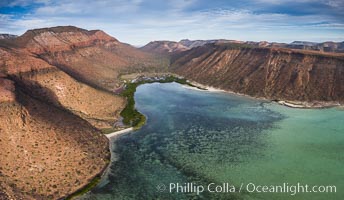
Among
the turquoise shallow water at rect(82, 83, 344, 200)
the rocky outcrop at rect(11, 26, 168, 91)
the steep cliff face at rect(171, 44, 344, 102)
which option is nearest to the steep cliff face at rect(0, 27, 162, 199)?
the turquoise shallow water at rect(82, 83, 344, 200)

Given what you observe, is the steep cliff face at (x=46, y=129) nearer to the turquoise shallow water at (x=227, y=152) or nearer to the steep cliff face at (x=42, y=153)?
the steep cliff face at (x=42, y=153)

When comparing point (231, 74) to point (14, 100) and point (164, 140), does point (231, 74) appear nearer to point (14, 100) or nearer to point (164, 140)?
point (164, 140)

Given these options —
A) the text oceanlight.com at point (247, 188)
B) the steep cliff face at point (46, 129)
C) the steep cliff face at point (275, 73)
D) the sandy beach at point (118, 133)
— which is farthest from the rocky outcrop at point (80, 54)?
the text oceanlight.com at point (247, 188)

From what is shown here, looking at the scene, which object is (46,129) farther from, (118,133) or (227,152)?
(227,152)

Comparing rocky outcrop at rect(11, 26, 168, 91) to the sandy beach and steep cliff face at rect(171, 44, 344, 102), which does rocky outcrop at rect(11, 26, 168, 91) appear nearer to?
the sandy beach

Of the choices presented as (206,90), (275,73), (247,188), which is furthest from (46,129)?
(275,73)

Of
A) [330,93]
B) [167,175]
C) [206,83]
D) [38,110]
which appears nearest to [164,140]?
[167,175]
